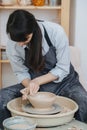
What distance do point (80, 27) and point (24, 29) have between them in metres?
1.02

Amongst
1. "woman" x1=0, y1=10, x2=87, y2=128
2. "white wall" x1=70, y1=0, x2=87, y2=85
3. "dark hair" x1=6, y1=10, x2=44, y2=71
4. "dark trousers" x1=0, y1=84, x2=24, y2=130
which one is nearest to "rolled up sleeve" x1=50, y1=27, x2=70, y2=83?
"woman" x1=0, y1=10, x2=87, y2=128

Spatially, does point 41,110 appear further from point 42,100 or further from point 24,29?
point 24,29

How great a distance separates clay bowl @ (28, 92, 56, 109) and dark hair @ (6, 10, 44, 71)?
0.77 feet

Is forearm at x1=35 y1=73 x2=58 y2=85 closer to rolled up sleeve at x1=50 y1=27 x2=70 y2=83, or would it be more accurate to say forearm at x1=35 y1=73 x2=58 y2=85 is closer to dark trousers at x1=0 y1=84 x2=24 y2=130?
rolled up sleeve at x1=50 y1=27 x2=70 y2=83

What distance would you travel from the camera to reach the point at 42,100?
1.58 metres

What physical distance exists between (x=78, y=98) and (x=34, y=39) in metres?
0.41

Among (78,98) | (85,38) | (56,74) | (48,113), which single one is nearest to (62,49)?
(56,74)

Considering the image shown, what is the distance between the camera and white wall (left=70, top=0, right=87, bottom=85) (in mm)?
2395

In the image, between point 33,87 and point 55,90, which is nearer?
point 33,87

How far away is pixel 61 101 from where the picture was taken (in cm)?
175

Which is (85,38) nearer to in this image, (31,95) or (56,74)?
(56,74)

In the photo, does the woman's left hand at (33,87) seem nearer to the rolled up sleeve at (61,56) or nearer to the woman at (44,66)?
the woman at (44,66)

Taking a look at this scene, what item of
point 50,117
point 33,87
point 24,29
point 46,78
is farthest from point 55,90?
point 24,29

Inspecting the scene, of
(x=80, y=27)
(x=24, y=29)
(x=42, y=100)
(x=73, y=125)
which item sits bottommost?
(x=73, y=125)
